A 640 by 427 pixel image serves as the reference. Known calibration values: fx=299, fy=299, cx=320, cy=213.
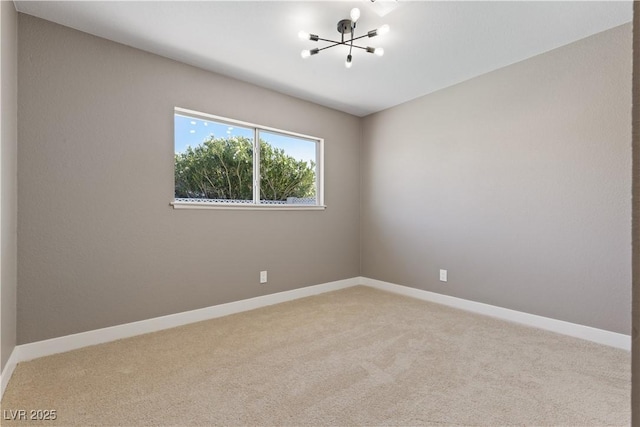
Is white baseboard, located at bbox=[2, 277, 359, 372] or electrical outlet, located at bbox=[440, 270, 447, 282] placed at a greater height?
electrical outlet, located at bbox=[440, 270, 447, 282]

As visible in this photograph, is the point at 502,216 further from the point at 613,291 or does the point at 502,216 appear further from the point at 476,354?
the point at 476,354

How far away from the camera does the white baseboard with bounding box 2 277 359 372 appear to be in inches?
82.5

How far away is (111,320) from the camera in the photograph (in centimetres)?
239

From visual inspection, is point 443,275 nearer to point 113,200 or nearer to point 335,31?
point 335,31

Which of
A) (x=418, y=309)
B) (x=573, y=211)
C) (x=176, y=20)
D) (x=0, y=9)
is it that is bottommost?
(x=418, y=309)

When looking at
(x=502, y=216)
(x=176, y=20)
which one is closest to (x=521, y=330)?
(x=502, y=216)

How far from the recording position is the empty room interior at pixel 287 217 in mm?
1725

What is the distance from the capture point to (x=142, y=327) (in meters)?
2.52

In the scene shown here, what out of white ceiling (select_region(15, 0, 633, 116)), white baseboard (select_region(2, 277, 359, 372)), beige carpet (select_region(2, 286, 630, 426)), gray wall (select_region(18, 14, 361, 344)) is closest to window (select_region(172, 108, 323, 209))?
gray wall (select_region(18, 14, 361, 344))

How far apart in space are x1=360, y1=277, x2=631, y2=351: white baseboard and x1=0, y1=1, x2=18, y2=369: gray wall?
3.53m

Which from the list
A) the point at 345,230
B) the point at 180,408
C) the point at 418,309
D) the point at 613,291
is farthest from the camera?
the point at 345,230

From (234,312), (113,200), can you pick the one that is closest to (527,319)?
(234,312)

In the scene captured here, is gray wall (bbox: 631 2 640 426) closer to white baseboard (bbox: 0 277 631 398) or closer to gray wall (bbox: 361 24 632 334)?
white baseboard (bbox: 0 277 631 398)

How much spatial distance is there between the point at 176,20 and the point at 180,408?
2511 mm
